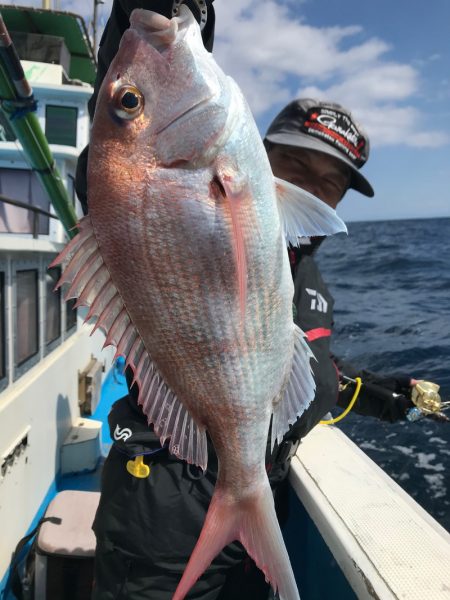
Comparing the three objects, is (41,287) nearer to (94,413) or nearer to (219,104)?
(94,413)

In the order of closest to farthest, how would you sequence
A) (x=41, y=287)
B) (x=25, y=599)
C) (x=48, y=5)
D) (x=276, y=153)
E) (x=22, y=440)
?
(x=276, y=153), (x=25, y=599), (x=22, y=440), (x=41, y=287), (x=48, y=5)

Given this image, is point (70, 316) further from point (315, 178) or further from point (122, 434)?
point (315, 178)

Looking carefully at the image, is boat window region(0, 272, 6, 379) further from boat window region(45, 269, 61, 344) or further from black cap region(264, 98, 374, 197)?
black cap region(264, 98, 374, 197)

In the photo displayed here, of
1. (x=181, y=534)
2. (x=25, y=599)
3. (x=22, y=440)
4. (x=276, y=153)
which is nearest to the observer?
(x=181, y=534)

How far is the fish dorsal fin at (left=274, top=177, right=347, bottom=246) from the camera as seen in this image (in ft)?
3.97

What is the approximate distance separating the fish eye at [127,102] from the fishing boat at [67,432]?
170 cm

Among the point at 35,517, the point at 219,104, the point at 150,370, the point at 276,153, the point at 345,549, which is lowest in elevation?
the point at 35,517

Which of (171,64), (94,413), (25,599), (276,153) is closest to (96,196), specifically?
(171,64)

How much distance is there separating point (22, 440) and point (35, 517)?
2.54 ft

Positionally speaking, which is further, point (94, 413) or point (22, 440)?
point (94, 413)

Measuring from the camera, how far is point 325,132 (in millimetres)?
1948

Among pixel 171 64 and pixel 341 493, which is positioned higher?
pixel 171 64

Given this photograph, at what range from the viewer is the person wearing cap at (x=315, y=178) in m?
1.87

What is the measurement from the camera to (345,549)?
5.89ft
